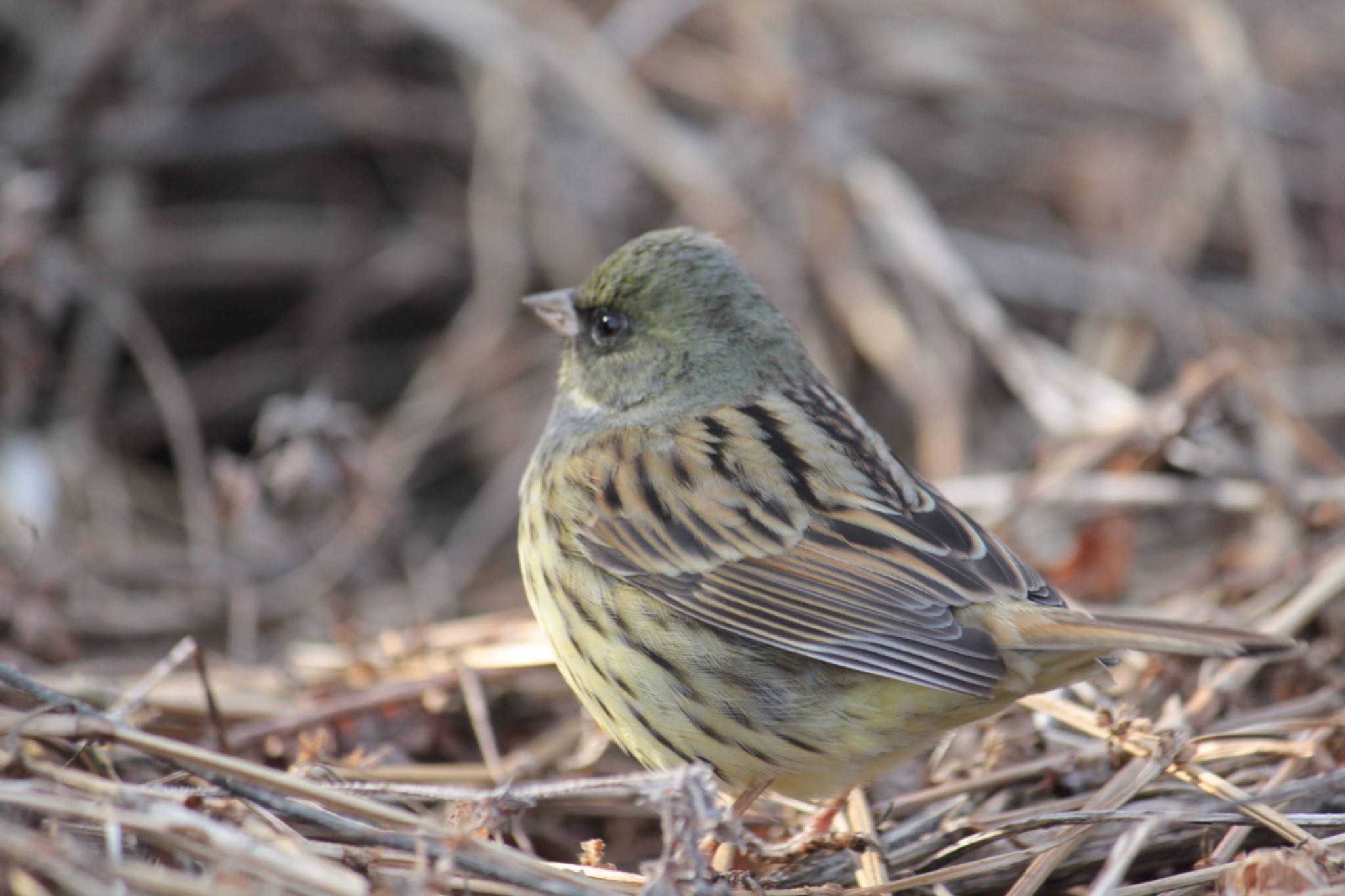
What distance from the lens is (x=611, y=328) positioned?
3639 mm

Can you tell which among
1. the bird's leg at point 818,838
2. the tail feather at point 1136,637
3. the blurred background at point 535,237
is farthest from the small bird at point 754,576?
the blurred background at point 535,237

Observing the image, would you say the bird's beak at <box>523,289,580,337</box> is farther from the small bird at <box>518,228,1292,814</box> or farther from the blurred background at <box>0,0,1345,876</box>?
the blurred background at <box>0,0,1345,876</box>

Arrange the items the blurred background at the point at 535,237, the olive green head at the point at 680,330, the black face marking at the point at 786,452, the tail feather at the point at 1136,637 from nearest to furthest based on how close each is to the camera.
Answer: the tail feather at the point at 1136,637
the black face marking at the point at 786,452
the olive green head at the point at 680,330
the blurred background at the point at 535,237

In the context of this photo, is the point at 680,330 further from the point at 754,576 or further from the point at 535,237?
the point at 535,237

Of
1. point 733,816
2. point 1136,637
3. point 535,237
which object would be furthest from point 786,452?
point 535,237


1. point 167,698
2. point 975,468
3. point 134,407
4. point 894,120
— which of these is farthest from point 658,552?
point 894,120

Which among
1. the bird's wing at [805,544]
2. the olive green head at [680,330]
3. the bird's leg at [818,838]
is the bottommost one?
the bird's leg at [818,838]

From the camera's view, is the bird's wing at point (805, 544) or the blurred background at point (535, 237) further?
the blurred background at point (535, 237)

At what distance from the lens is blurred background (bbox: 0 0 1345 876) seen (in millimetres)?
4812

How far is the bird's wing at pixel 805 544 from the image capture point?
2.75 meters

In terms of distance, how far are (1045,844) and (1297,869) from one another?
50 cm

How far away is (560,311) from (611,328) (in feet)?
0.60

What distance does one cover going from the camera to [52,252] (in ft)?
14.9

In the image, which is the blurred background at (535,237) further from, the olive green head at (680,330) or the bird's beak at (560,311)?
the olive green head at (680,330)
